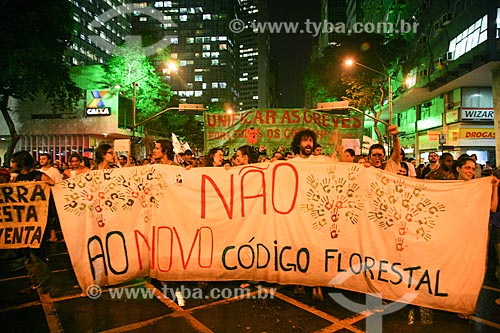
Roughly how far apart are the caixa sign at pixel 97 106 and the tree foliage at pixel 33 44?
6759 mm

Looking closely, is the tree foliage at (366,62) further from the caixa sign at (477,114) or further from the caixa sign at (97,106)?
the caixa sign at (97,106)

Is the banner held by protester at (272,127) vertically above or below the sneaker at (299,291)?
above

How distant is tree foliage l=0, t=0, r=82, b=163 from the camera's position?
66.4 ft

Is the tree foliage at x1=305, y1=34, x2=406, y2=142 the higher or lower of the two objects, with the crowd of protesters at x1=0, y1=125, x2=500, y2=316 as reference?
higher

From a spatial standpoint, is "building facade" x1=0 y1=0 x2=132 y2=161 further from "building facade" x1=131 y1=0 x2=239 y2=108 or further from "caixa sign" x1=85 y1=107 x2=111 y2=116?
"building facade" x1=131 y1=0 x2=239 y2=108

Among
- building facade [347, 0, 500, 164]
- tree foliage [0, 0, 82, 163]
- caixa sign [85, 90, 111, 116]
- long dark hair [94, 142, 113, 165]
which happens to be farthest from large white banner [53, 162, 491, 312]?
caixa sign [85, 90, 111, 116]

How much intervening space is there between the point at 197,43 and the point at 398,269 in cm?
13941

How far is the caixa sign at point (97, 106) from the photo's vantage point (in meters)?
32.2

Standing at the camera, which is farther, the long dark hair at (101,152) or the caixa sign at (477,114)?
the caixa sign at (477,114)

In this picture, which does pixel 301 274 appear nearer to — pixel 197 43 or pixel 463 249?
pixel 463 249

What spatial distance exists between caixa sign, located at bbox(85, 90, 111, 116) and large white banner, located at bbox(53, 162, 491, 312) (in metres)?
29.9

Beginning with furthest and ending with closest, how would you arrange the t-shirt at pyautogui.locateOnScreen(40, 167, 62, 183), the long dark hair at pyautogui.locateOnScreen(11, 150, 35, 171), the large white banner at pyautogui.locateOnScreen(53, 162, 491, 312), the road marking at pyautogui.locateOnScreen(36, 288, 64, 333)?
the t-shirt at pyautogui.locateOnScreen(40, 167, 62, 183), the long dark hair at pyautogui.locateOnScreen(11, 150, 35, 171), the large white banner at pyautogui.locateOnScreen(53, 162, 491, 312), the road marking at pyautogui.locateOnScreen(36, 288, 64, 333)

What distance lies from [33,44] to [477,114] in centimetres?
2639

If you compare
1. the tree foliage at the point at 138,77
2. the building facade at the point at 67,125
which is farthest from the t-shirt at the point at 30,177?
the tree foliage at the point at 138,77
